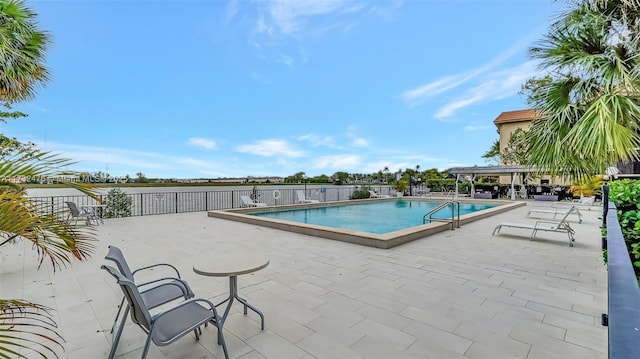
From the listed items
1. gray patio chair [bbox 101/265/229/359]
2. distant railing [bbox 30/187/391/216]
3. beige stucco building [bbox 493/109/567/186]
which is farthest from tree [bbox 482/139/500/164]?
gray patio chair [bbox 101/265/229/359]

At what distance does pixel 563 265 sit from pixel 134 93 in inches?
729

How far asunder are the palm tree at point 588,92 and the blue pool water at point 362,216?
18.6 ft

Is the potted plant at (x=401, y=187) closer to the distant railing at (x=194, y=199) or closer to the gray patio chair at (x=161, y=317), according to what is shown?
the distant railing at (x=194, y=199)

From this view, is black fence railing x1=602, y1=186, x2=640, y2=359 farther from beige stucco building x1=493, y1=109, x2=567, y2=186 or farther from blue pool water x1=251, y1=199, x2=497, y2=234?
beige stucco building x1=493, y1=109, x2=567, y2=186

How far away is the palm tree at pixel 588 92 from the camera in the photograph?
350cm

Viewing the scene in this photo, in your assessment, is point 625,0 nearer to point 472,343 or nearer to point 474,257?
point 474,257

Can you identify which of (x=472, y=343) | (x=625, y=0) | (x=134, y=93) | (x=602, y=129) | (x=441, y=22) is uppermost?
(x=441, y=22)

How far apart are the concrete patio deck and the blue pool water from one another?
4145 millimetres

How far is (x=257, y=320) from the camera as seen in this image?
9.52 feet

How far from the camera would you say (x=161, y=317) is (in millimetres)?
2102

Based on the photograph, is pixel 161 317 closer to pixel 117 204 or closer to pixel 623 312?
pixel 623 312

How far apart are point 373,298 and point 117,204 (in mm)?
9966

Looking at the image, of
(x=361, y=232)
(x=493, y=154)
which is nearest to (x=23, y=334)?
(x=361, y=232)

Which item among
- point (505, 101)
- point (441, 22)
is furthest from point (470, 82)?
point (505, 101)
